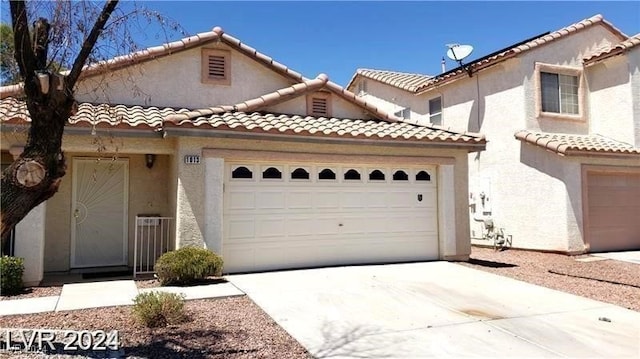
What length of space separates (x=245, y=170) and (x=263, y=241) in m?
1.79

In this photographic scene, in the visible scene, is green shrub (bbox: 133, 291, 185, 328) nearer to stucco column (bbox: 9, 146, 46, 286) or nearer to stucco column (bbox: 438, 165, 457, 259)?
stucco column (bbox: 9, 146, 46, 286)

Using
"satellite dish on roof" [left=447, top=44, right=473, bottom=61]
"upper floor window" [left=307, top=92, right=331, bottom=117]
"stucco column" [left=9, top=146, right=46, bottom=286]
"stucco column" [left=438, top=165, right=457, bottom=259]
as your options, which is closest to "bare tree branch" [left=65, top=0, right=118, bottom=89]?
"stucco column" [left=9, top=146, right=46, bottom=286]

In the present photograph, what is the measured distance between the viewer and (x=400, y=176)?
12789mm

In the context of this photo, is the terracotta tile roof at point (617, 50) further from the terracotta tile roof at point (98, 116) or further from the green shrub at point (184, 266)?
the green shrub at point (184, 266)

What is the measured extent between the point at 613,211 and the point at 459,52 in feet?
26.6

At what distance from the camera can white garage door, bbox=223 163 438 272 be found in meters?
11.1

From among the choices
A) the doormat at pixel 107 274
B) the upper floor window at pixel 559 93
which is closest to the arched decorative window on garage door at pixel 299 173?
the doormat at pixel 107 274

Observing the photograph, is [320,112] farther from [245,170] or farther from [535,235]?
[535,235]

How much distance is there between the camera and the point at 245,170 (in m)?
11.2

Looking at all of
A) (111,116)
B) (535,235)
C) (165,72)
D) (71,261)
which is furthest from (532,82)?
(71,261)

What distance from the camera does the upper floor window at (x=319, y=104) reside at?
13547mm

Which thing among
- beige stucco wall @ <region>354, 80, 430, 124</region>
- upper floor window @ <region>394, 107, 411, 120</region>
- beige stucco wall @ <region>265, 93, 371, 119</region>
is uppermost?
beige stucco wall @ <region>354, 80, 430, 124</region>

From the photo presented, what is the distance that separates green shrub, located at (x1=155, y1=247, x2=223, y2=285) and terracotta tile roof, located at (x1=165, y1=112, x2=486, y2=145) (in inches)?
111

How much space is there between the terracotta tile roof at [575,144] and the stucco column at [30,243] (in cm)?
1468
